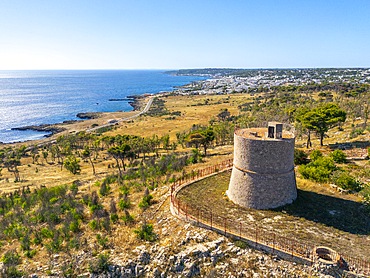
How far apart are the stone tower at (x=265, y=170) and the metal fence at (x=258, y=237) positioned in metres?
2.65

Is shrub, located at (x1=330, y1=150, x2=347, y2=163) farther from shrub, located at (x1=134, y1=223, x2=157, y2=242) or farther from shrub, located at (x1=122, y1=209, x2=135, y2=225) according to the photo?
shrub, located at (x1=122, y1=209, x2=135, y2=225)

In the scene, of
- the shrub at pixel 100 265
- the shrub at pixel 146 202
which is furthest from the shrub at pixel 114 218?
the shrub at pixel 100 265

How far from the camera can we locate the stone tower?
19656 millimetres

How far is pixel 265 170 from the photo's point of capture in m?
19.8

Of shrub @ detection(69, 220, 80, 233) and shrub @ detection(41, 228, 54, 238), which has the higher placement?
shrub @ detection(69, 220, 80, 233)

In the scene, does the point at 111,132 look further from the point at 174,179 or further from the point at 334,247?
the point at 334,247

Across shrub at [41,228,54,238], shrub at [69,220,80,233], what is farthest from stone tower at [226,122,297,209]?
shrub at [41,228,54,238]

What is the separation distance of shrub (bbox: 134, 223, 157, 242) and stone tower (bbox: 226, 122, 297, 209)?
20.6 ft

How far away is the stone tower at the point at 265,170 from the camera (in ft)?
64.5

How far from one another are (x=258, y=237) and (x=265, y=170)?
16.1 ft

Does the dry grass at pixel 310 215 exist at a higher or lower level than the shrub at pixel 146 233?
higher

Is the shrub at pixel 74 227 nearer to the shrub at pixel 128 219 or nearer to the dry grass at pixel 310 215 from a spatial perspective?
the shrub at pixel 128 219

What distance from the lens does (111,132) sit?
8200 centimetres

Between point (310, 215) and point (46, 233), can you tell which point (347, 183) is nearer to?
point (310, 215)
